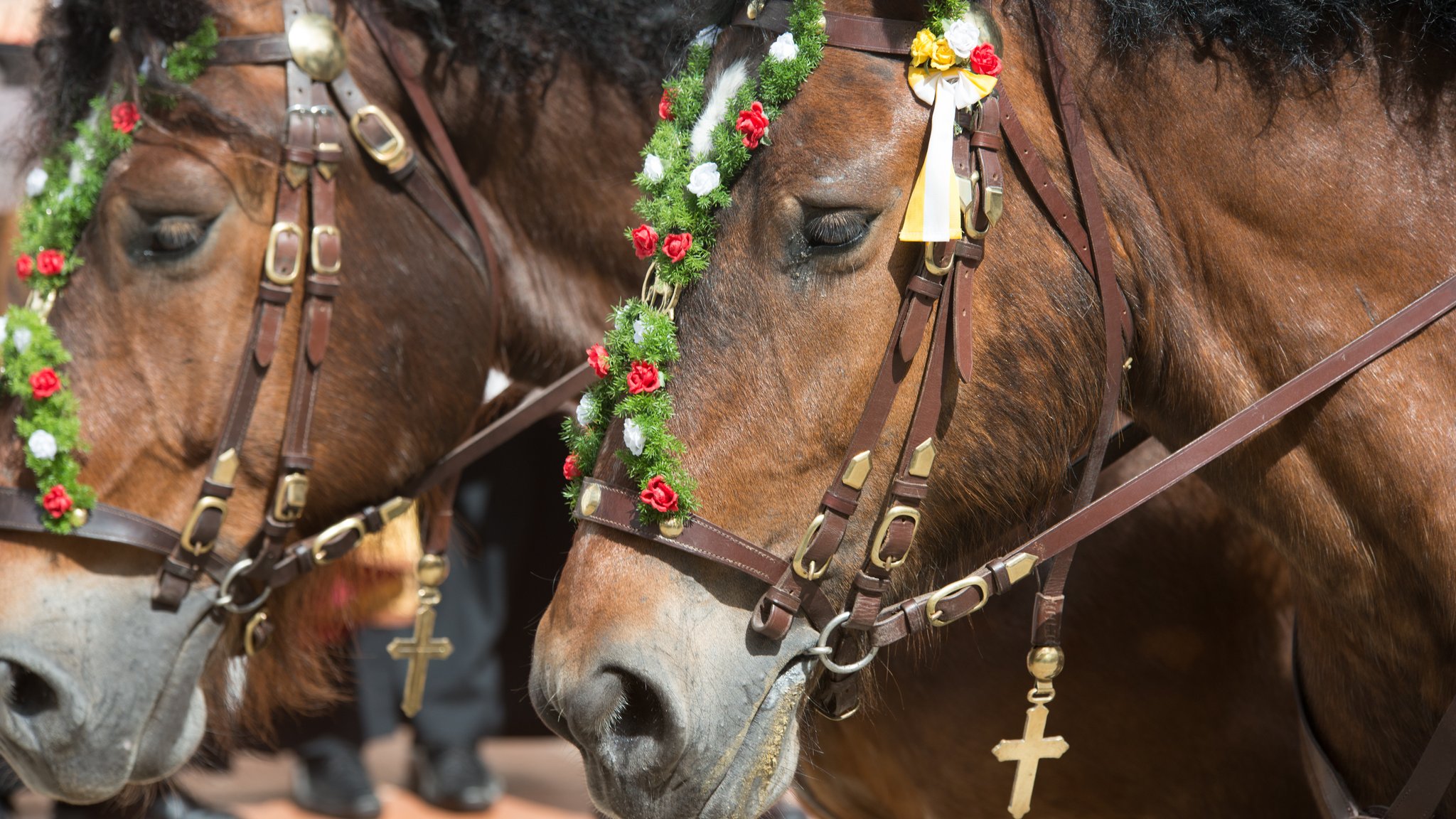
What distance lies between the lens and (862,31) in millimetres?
1739

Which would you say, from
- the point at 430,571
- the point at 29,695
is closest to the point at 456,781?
the point at 430,571

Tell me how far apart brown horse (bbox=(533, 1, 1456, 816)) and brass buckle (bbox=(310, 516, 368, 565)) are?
962 millimetres

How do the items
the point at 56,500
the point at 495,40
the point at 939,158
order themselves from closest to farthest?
1. the point at 939,158
2. the point at 56,500
3. the point at 495,40

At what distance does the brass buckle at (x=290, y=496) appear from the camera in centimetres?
244

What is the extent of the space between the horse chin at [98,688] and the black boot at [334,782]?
7.58ft

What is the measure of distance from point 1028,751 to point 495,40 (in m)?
1.74

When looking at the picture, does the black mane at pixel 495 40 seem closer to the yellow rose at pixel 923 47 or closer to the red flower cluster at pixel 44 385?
the red flower cluster at pixel 44 385

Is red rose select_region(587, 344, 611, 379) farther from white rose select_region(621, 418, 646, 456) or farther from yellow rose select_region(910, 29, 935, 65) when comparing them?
yellow rose select_region(910, 29, 935, 65)

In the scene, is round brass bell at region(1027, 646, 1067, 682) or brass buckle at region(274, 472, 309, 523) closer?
round brass bell at region(1027, 646, 1067, 682)

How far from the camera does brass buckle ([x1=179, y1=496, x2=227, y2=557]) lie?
2.38 m

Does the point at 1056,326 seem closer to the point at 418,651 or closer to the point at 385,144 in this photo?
the point at 385,144

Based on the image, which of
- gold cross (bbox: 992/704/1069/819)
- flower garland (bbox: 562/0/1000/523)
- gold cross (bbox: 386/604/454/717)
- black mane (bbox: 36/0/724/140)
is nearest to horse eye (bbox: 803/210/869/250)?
flower garland (bbox: 562/0/1000/523)

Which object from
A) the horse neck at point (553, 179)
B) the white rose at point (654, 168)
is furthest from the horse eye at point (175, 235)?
the white rose at point (654, 168)

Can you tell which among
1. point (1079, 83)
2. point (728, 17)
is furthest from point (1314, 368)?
point (728, 17)
